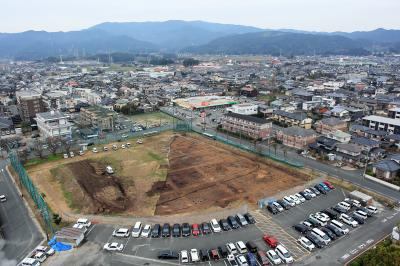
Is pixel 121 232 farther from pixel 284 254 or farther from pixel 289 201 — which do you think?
pixel 289 201

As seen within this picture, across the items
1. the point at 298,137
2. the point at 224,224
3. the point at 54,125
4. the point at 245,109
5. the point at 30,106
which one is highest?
the point at 30,106

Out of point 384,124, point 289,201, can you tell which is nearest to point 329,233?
point 289,201

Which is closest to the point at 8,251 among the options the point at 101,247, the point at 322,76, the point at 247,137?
the point at 101,247

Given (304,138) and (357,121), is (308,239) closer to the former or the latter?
(304,138)

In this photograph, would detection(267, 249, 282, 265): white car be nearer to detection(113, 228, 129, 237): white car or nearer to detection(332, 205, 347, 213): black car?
detection(332, 205, 347, 213): black car

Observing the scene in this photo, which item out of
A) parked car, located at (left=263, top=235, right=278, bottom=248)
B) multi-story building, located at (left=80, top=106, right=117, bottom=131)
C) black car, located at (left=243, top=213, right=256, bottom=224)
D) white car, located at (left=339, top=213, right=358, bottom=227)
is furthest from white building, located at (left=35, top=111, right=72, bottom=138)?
white car, located at (left=339, top=213, right=358, bottom=227)
